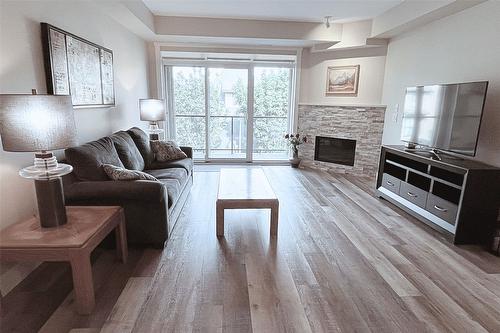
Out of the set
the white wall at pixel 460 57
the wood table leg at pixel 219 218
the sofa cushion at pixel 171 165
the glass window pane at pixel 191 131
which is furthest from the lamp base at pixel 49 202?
the glass window pane at pixel 191 131

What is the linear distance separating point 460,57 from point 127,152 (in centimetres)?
409

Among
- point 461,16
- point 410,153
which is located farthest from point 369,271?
point 461,16

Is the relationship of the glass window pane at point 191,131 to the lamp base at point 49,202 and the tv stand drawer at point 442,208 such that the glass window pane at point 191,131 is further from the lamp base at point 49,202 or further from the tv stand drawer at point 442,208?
the tv stand drawer at point 442,208

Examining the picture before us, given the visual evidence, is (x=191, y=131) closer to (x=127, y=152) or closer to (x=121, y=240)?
(x=127, y=152)

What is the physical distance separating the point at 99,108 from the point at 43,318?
2398 mm

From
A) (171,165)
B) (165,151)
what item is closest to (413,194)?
(171,165)

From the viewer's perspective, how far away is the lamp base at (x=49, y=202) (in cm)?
183

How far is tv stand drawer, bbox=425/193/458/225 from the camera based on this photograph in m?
2.82

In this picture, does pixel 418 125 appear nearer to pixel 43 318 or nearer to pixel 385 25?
pixel 385 25

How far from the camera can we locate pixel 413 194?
11.3 ft

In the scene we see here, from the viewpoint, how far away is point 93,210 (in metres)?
2.16

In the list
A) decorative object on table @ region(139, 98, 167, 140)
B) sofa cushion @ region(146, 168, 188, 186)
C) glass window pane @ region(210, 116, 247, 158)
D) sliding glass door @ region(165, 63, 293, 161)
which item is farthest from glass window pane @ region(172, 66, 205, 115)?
sofa cushion @ region(146, 168, 188, 186)

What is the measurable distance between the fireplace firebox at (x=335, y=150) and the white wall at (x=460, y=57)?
98 centimetres

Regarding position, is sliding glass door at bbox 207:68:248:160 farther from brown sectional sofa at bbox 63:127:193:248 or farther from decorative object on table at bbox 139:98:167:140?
brown sectional sofa at bbox 63:127:193:248
